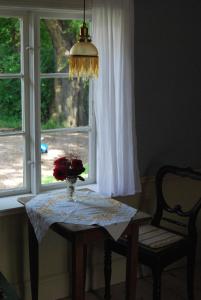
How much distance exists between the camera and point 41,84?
3283 millimetres

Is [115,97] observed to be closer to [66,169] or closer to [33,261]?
[66,169]

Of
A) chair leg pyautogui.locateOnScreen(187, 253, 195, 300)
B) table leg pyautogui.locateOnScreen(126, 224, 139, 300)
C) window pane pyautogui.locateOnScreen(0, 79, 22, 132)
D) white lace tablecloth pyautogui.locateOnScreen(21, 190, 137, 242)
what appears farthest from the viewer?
chair leg pyautogui.locateOnScreen(187, 253, 195, 300)

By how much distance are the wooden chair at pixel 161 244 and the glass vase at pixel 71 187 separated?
47cm

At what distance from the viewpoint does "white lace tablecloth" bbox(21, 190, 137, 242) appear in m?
2.68

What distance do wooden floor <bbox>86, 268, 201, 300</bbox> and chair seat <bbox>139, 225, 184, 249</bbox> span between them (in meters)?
0.51

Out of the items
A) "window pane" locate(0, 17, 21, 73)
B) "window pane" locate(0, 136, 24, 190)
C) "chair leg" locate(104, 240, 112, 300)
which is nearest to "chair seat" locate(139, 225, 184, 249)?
"chair leg" locate(104, 240, 112, 300)

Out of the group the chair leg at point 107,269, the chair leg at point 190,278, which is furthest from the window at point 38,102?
the chair leg at point 190,278

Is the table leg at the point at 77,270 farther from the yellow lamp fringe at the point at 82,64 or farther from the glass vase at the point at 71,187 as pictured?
the yellow lamp fringe at the point at 82,64

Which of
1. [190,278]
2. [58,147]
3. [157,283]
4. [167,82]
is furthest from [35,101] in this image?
[190,278]

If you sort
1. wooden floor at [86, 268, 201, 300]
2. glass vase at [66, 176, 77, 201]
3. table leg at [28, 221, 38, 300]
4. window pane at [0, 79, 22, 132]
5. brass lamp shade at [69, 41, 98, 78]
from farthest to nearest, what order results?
wooden floor at [86, 268, 201, 300] → window pane at [0, 79, 22, 132] → table leg at [28, 221, 38, 300] → glass vase at [66, 176, 77, 201] → brass lamp shade at [69, 41, 98, 78]

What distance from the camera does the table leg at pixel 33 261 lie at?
121 inches

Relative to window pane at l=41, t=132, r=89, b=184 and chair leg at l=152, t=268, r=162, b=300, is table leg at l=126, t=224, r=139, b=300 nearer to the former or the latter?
chair leg at l=152, t=268, r=162, b=300

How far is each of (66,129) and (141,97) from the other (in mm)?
590

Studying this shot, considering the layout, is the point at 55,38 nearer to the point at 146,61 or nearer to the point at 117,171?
the point at 146,61
